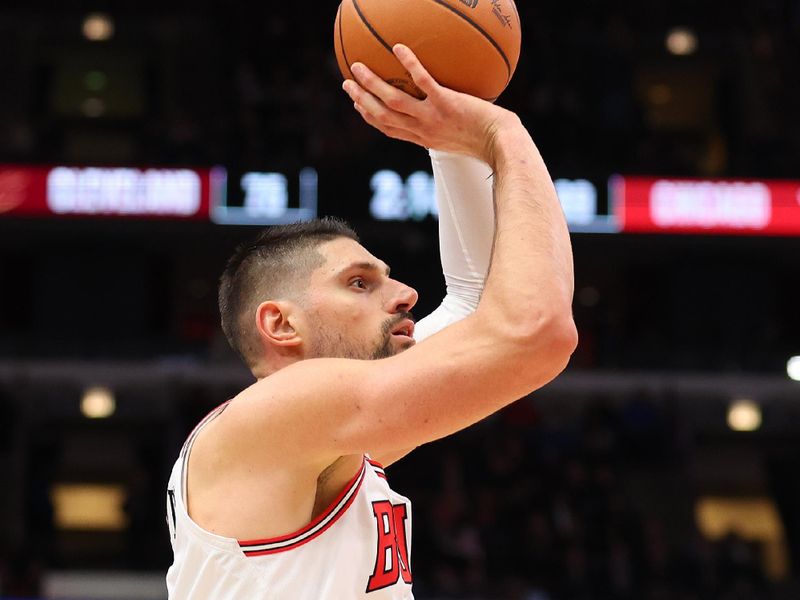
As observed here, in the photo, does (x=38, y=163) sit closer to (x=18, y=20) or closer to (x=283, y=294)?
(x=18, y=20)

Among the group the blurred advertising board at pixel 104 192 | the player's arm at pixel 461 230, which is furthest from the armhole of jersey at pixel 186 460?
the blurred advertising board at pixel 104 192

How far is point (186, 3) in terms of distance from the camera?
685 inches

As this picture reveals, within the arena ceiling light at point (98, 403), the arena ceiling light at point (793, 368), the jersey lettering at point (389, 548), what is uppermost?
the jersey lettering at point (389, 548)

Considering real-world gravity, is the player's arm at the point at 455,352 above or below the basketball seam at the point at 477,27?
below

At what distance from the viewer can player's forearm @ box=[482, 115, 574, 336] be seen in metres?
2.14

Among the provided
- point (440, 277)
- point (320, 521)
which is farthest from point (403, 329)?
point (440, 277)

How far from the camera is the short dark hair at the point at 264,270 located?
2598mm

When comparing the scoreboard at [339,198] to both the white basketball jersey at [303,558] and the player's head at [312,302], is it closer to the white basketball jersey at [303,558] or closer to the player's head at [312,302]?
the player's head at [312,302]

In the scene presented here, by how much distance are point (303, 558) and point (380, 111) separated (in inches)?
33.6

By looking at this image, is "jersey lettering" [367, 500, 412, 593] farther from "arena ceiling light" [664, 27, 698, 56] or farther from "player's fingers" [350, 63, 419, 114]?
"arena ceiling light" [664, 27, 698, 56]

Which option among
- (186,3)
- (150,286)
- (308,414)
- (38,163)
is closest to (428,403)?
(308,414)

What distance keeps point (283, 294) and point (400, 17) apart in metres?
0.60

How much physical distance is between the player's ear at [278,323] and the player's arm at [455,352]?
174 millimetres

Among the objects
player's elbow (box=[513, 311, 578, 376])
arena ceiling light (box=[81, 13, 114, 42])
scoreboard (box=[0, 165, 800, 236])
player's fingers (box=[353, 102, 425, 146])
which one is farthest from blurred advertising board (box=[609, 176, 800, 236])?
player's elbow (box=[513, 311, 578, 376])
